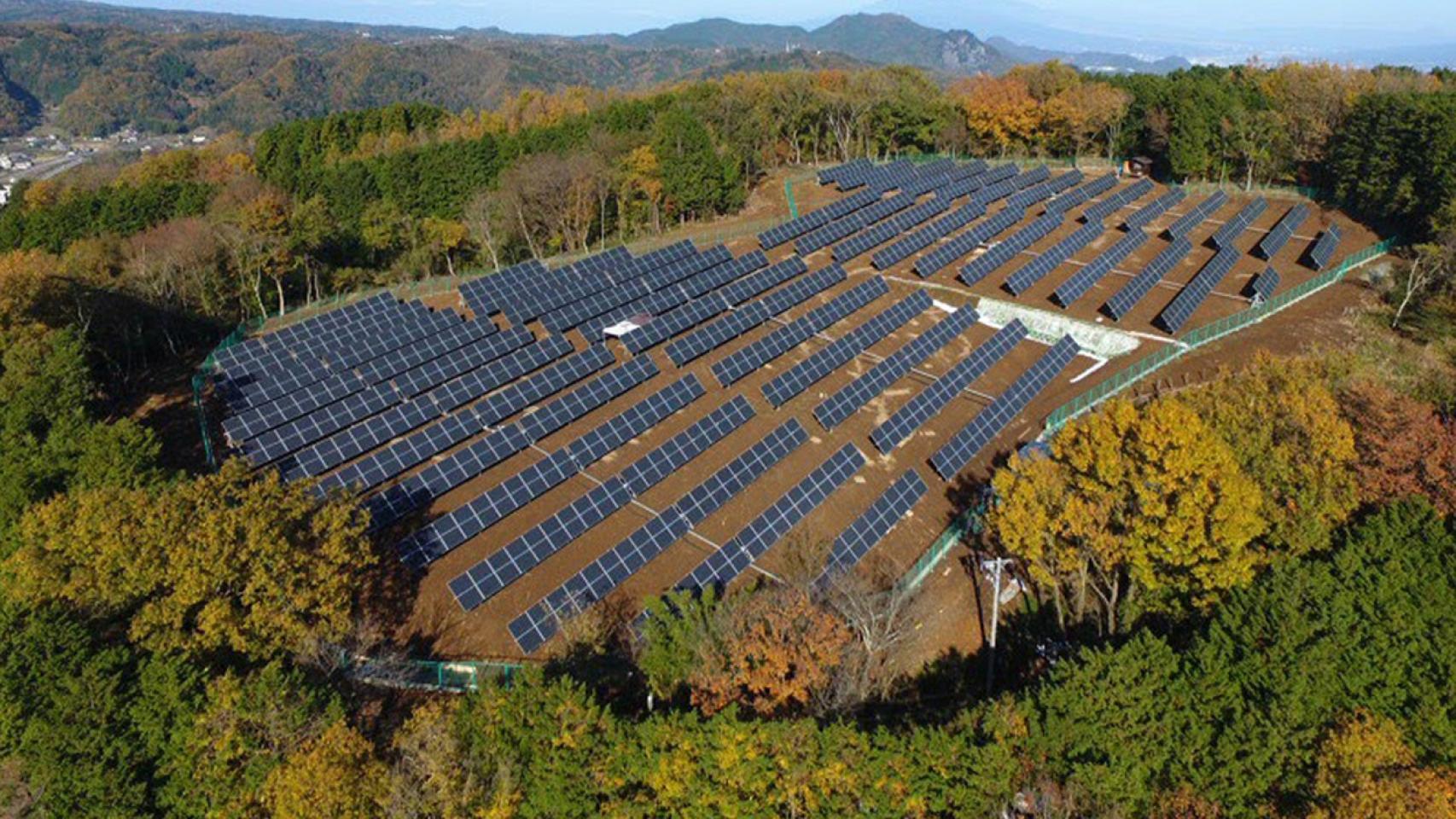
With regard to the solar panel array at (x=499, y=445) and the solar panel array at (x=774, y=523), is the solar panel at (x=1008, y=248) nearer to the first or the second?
the solar panel array at (x=774, y=523)

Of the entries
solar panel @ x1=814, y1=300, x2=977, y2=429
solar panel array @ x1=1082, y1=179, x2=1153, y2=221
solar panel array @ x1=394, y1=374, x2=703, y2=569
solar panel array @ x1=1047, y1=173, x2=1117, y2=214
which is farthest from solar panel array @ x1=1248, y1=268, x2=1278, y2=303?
solar panel array @ x1=394, y1=374, x2=703, y2=569

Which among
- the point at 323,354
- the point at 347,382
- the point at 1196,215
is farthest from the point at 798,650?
the point at 1196,215

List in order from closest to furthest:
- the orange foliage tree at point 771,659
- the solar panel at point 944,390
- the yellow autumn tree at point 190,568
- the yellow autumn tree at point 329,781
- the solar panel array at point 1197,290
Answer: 1. the yellow autumn tree at point 329,781
2. the yellow autumn tree at point 190,568
3. the orange foliage tree at point 771,659
4. the solar panel at point 944,390
5. the solar panel array at point 1197,290

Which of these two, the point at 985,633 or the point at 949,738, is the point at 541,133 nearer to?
the point at 985,633

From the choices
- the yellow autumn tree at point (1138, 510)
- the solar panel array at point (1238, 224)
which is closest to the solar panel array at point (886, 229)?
the solar panel array at point (1238, 224)

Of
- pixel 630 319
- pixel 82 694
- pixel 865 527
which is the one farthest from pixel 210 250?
pixel 865 527
